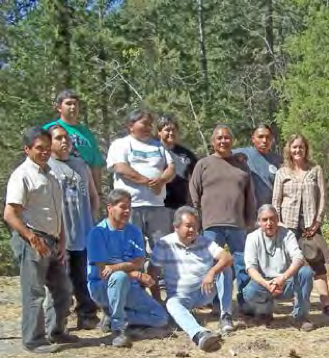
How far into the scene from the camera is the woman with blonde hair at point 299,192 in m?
6.21

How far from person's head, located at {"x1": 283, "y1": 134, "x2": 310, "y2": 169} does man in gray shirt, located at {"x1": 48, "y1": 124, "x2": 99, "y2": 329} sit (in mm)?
1643

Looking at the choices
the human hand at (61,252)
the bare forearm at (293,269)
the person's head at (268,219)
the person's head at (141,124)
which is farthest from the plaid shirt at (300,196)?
the human hand at (61,252)

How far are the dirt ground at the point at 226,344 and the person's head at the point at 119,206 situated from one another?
2.96 ft

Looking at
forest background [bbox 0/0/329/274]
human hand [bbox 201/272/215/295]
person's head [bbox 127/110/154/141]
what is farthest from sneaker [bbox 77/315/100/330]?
forest background [bbox 0/0/329/274]

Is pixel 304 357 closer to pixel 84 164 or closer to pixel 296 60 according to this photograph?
pixel 84 164

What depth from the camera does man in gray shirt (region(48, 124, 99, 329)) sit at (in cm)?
571

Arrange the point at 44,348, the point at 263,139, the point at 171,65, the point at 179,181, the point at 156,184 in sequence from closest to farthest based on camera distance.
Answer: the point at 44,348 < the point at 156,184 < the point at 263,139 < the point at 179,181 < the point at 171,65

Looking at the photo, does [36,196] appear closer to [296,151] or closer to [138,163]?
[138,163]

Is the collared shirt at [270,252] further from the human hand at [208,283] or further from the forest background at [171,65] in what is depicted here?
the forest background at [171,65]

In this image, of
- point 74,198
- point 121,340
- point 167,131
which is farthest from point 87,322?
point 167,131

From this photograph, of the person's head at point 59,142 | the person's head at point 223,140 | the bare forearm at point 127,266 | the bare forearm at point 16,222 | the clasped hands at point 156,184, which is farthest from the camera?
the person's head at point 223,140

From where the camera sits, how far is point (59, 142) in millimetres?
5668

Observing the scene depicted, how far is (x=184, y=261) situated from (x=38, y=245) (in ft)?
4.02

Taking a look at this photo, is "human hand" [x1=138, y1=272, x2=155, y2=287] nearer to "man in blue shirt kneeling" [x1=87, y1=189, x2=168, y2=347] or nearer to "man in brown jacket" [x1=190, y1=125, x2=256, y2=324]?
"man in blue shirt kneeling" [x1=87, y1=189, x2=168, y2=347]
